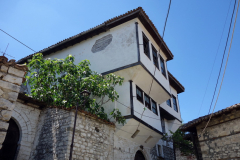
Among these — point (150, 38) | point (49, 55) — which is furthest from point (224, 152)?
point (49, 55)

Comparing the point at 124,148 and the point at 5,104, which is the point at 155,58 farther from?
the point at 5,104

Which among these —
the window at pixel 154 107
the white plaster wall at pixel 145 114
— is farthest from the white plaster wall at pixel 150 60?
the white plaster wall at pixel 145 114

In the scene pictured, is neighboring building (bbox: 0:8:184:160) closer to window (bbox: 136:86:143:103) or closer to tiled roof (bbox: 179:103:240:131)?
window (bbox: 136:86:143:103)

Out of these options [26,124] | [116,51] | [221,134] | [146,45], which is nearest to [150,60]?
[146,45]

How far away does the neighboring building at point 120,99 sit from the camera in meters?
8.65

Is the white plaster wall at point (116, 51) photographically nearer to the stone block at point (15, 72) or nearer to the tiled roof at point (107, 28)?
the tiled roof at point (107, 28)

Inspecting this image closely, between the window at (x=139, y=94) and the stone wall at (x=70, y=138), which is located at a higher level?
the window at (x=139, y=94)

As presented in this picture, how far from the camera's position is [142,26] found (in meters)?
12.4

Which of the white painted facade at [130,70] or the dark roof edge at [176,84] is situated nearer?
the white painted facade at [130,70]

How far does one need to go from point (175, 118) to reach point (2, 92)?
14327 mm

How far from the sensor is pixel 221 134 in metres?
9.45

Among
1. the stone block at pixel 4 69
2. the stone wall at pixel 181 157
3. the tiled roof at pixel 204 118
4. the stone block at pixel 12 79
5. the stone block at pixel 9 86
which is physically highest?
the tiled roof at pixel 204 118

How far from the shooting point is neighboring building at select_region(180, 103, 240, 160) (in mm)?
8984

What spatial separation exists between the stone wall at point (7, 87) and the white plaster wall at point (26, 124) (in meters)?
4.85
